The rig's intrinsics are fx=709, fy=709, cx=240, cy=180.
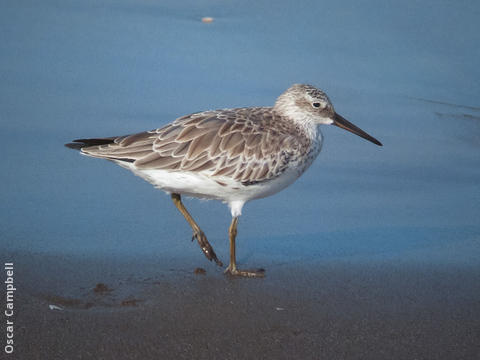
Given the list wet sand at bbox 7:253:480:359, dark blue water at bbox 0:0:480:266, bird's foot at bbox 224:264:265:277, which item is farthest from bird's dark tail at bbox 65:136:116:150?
bird's foot at bbox 224:264:265:277

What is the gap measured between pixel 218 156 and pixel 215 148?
0.09m

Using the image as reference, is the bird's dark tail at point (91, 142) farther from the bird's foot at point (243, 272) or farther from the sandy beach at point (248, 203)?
the bird's foot at point (243, 272)

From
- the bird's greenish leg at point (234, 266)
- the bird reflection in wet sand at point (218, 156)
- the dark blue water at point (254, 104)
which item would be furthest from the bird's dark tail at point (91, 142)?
the bird's greenish leg at point (234, 266)

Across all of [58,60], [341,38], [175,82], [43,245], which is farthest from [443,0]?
[43,245]

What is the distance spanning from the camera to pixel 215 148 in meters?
6.23

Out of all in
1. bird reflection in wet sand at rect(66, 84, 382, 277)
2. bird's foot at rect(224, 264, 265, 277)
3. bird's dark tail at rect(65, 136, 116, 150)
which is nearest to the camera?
bird's foot at rect(224, 264, 265, 277)

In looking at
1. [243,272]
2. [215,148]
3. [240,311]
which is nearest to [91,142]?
→ [215,148]

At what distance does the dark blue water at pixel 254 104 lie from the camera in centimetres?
643

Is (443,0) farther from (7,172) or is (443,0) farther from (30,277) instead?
(30,277)

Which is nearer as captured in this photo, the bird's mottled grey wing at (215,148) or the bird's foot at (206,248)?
the bird's foot at (206,248)

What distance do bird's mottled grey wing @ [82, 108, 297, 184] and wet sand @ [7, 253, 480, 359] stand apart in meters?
0.83

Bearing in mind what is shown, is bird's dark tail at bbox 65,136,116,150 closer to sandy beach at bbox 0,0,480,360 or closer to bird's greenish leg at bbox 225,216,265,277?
sandy beach at bbox 0,0,480,360

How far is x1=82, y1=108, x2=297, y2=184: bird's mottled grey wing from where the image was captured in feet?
20.0

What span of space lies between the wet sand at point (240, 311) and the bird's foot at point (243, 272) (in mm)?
76
